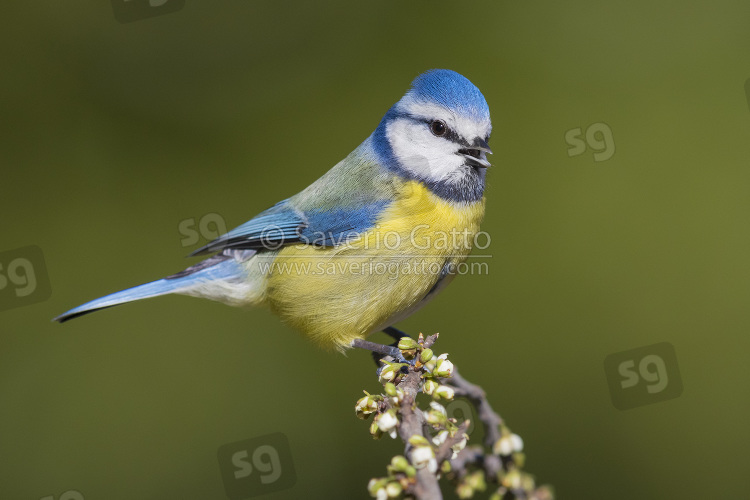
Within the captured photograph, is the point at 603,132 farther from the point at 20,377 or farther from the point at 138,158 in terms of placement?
the point at 20,377

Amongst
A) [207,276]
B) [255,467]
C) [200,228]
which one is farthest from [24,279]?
[255,467]

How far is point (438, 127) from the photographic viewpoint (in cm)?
→ 245

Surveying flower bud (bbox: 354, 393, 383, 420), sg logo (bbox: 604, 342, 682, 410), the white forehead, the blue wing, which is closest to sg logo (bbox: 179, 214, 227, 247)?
the blue wing

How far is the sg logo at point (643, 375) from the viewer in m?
3.03

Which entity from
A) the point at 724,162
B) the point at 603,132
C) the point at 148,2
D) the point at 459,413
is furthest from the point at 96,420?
the point at 724,162

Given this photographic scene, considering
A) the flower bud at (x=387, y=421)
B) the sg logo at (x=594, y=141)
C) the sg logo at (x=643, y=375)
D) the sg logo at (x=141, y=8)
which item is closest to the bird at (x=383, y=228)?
the flower bud at (x=387, y=421)

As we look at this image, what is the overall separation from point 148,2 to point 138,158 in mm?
987

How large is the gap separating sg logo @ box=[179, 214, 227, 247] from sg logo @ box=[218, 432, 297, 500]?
113cm

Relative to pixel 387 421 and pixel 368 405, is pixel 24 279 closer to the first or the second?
pixel 368 405

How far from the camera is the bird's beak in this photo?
7.66ft

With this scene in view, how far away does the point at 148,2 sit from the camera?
3887 millimetres

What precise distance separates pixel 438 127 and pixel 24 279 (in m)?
2.46

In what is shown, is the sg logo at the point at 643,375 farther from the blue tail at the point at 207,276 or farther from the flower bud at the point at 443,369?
the blue tail at the point at 207,276

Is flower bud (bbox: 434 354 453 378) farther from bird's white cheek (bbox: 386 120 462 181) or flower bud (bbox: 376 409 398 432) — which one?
bird's white cheek (bbox: 386 120 462 181)
